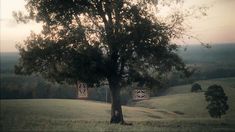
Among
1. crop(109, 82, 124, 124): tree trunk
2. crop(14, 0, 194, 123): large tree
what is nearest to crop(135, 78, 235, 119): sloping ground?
crop(14, 0, 194, 123): large tree

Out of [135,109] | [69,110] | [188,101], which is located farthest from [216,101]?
[69,110]

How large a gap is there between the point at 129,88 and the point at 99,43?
5.26 m

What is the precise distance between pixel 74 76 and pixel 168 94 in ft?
46.3

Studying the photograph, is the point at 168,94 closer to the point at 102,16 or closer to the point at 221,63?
the point at 221,63

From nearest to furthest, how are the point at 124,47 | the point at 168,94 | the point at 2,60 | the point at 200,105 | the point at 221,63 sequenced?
the point at 124,47 < the point at 221,63 < the point at 2,60 < the point at 200,105 < the point at 168,94

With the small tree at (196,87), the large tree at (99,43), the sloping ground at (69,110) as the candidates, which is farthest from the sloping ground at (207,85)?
the large tree at (99,43)

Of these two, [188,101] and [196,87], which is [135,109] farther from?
[196,87]

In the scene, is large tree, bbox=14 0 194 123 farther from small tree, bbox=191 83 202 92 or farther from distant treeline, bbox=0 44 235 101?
small tree, bbox=191 83 202 92

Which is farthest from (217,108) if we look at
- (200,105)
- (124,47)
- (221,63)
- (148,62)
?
(124,47)

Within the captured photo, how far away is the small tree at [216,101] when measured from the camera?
26.4 meters

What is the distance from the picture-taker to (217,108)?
28.7 m

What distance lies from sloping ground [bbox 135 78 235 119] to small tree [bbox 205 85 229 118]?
339 millimetres

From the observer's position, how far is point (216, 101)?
2753cm

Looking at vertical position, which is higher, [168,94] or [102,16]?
[102,16]
